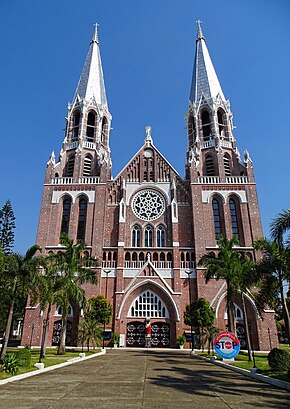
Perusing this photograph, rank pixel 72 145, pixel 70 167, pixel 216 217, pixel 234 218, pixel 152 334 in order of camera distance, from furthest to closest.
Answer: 1. pixel 72 145
2. pixel 70 167
3. pixel 216 217
4. pixel 234 218
5. pixel 152 334

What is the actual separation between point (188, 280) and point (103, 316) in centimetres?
1083

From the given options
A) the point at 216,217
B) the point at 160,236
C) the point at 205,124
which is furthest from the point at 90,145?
the point at 216,217

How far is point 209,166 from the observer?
1780 inches

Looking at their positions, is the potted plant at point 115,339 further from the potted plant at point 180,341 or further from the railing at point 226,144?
the railing at point 226,144

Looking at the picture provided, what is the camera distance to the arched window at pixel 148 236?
39.1 metres

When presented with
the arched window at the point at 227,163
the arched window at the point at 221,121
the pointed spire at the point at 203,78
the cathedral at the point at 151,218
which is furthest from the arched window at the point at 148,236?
the pointed spire at the point at 203,78

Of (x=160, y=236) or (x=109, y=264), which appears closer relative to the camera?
(x=109, y=264)

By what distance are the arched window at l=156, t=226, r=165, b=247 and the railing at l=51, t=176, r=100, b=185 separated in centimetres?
1082

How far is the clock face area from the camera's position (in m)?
40.5

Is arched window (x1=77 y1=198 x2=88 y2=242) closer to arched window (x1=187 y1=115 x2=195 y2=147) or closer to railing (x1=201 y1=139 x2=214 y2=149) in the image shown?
railing (x1=201 y1=139 x2=214 y2=149)

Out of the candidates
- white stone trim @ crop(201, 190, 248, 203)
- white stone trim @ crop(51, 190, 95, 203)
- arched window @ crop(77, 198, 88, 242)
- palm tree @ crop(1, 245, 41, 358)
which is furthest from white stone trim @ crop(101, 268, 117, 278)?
palm tree @ crop(1, 245, 41, 358)

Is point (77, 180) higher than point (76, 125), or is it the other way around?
point (76, 125)

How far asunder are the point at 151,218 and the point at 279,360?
2719cm

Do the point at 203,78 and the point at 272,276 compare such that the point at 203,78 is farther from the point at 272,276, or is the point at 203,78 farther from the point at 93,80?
the point at 272,276
